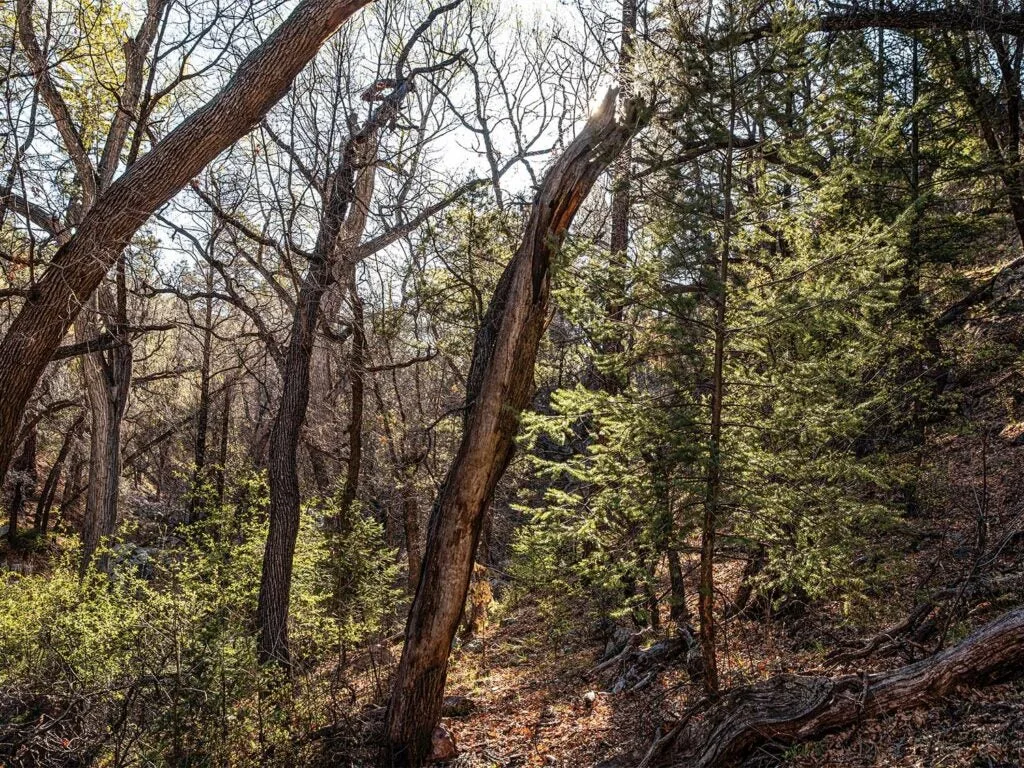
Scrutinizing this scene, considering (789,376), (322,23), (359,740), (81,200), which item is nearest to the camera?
(322,23)

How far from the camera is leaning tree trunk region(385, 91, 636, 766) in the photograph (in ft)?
20.3

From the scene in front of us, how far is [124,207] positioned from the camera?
4.13 m

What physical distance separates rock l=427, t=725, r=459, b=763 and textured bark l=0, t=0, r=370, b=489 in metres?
4.30

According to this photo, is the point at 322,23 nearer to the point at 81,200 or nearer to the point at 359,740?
the point at 359,740

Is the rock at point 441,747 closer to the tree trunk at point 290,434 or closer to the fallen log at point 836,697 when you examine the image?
the fallen log at point 836,697

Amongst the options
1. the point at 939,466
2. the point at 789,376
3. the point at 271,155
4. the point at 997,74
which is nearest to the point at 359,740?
the point at 789,376

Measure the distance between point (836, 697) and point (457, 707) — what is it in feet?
15.5

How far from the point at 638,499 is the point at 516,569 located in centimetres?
488

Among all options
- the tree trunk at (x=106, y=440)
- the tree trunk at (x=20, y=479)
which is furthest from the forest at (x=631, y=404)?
the tree trunk at (x=20, y=479)

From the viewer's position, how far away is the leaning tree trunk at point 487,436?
20.3 feet

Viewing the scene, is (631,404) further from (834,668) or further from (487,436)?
(834,668)

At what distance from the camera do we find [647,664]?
7707mm

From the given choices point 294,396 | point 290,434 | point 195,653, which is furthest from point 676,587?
point 294,396

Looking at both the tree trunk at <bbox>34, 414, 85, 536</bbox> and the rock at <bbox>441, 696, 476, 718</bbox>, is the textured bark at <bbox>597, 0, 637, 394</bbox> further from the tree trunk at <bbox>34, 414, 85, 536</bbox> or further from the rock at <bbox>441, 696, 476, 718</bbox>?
the tree trunk at <bbox>34, 414, 85, 536</bbox>
